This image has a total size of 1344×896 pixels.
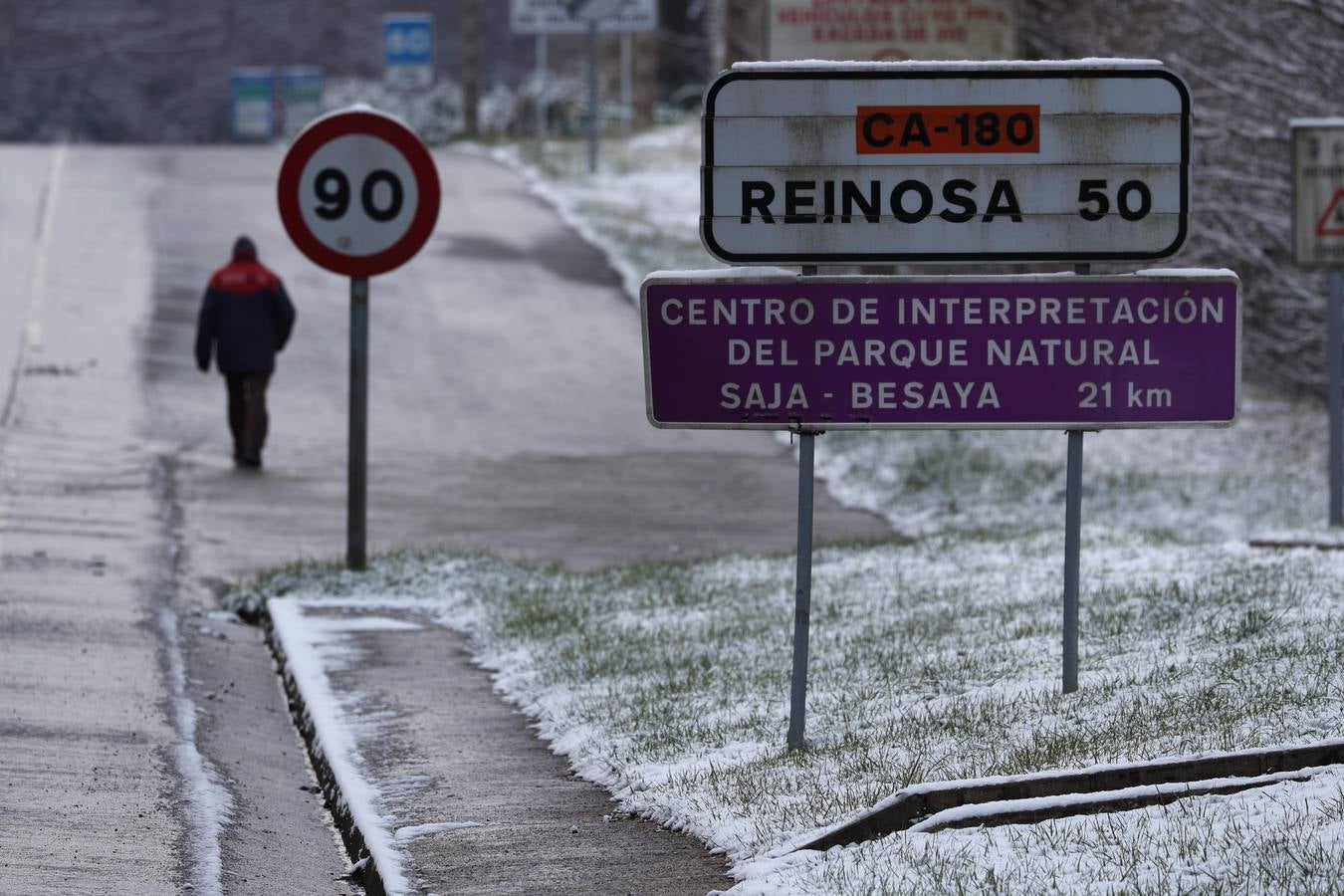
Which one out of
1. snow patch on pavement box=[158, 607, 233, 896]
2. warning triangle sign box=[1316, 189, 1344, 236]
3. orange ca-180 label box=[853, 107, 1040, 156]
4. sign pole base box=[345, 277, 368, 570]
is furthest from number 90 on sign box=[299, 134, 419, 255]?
warning triangle sign box=[1316, 189, 1344, 236]

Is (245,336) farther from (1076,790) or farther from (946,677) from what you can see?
(1076,790)

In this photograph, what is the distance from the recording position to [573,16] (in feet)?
112

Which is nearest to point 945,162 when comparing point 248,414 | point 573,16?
point 248,414

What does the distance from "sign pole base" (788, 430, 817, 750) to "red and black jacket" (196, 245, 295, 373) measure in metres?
9.33

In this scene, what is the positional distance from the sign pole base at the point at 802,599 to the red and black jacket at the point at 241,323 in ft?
30.6

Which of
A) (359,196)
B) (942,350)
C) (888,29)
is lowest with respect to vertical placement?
(942,350)

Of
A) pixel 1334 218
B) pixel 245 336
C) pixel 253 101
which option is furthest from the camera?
pixel 253 101

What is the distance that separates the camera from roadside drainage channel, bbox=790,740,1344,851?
535 cm

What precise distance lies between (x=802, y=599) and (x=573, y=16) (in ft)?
92.8

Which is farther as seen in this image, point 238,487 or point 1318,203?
point 238,487

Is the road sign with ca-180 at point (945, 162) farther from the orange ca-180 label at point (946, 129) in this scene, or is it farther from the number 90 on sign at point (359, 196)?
the number 90 on sign at point (359, 196)

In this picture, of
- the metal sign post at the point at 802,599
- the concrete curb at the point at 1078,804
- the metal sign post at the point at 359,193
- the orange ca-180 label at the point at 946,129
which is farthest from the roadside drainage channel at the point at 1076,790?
the metal sign post at the point at 359,193

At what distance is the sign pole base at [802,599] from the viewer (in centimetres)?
664

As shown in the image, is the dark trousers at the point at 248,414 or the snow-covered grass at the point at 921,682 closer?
the snow-covered grass at the point at 921,682
